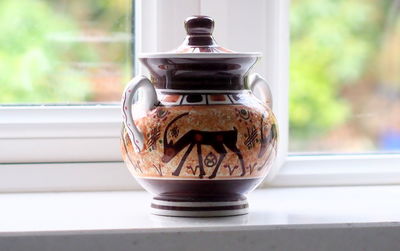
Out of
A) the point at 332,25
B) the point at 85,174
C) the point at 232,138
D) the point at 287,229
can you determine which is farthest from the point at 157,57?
the point at 332,25

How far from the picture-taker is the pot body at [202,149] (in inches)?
41.8

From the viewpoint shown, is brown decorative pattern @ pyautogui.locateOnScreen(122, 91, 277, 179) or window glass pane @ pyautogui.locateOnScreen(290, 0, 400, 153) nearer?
brown decorative pattern @ pyautogui.locateOnScreen(122, 91, 277, 179)

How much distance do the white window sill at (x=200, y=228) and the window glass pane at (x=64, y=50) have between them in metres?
0.25

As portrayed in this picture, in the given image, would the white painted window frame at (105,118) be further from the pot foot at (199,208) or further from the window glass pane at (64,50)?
the pot foot at (199,208)

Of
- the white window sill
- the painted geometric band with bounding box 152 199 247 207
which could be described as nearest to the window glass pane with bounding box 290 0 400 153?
the white window sill

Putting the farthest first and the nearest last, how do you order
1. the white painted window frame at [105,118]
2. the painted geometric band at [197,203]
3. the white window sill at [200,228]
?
the white painted window frame at [105,118]
the painted geometric band at [197,203]
the white window sill at [200,228]

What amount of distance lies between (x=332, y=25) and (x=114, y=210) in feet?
1.70

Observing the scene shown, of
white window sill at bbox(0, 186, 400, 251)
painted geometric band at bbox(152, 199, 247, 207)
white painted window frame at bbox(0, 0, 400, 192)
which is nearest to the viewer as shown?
white window sill at bbox(0, 186, 400, 251)

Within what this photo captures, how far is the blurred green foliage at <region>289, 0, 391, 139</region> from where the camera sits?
148cm

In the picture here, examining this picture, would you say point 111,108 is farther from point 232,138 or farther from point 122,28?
point 232,138

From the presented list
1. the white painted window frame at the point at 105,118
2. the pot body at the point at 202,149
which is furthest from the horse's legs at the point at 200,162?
the white painted window frame at the point at 105,118

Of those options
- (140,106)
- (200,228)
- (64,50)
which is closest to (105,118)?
(64,50)

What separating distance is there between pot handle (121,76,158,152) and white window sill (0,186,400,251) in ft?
0.31

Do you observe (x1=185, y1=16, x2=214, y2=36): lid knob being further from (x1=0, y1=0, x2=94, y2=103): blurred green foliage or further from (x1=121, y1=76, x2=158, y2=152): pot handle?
(x1=0, y1=0, x2=94, y2=103): blurred green foliage
